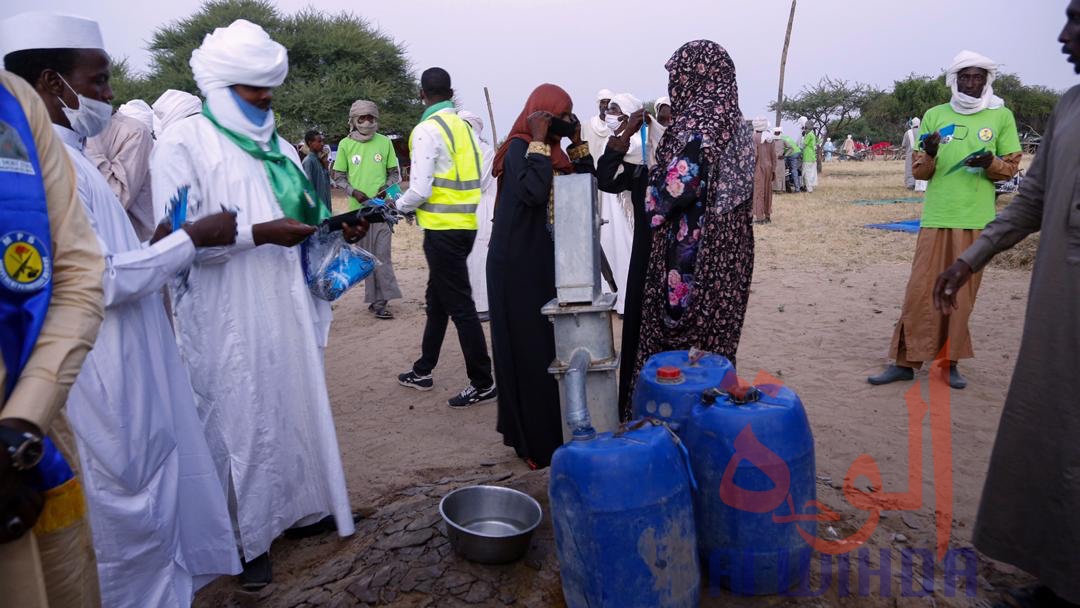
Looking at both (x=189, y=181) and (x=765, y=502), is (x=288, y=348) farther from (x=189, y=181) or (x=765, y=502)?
(x=765, y=502)

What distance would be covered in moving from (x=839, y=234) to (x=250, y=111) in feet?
35.8

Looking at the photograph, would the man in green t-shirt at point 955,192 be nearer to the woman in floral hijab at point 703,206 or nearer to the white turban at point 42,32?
the woman in floral hijab at point 703,206

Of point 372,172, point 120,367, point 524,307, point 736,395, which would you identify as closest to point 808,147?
point 372,172

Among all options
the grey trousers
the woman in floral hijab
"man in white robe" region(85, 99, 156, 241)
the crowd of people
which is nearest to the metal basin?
the crowd of people

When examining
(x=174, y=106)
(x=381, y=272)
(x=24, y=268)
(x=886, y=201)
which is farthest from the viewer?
(x=886, y=201)

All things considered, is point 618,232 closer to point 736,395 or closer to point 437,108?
point 437,108

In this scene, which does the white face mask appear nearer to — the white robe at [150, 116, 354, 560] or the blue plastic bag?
the white robe at [150, 116, 354, 560]

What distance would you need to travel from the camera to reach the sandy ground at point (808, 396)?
3158 mm

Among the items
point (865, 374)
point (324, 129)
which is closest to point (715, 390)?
point (865, 374)

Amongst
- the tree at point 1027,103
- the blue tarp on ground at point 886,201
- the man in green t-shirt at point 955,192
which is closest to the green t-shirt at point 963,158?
the man in green t-shirt at point 955,192

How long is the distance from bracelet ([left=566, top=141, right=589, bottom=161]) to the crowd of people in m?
0.01

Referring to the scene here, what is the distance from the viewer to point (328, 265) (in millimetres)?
2963

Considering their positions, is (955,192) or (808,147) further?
(808,147)

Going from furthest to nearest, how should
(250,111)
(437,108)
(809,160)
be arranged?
1. (809,160)
2. (437,108)
3. (250,111)
